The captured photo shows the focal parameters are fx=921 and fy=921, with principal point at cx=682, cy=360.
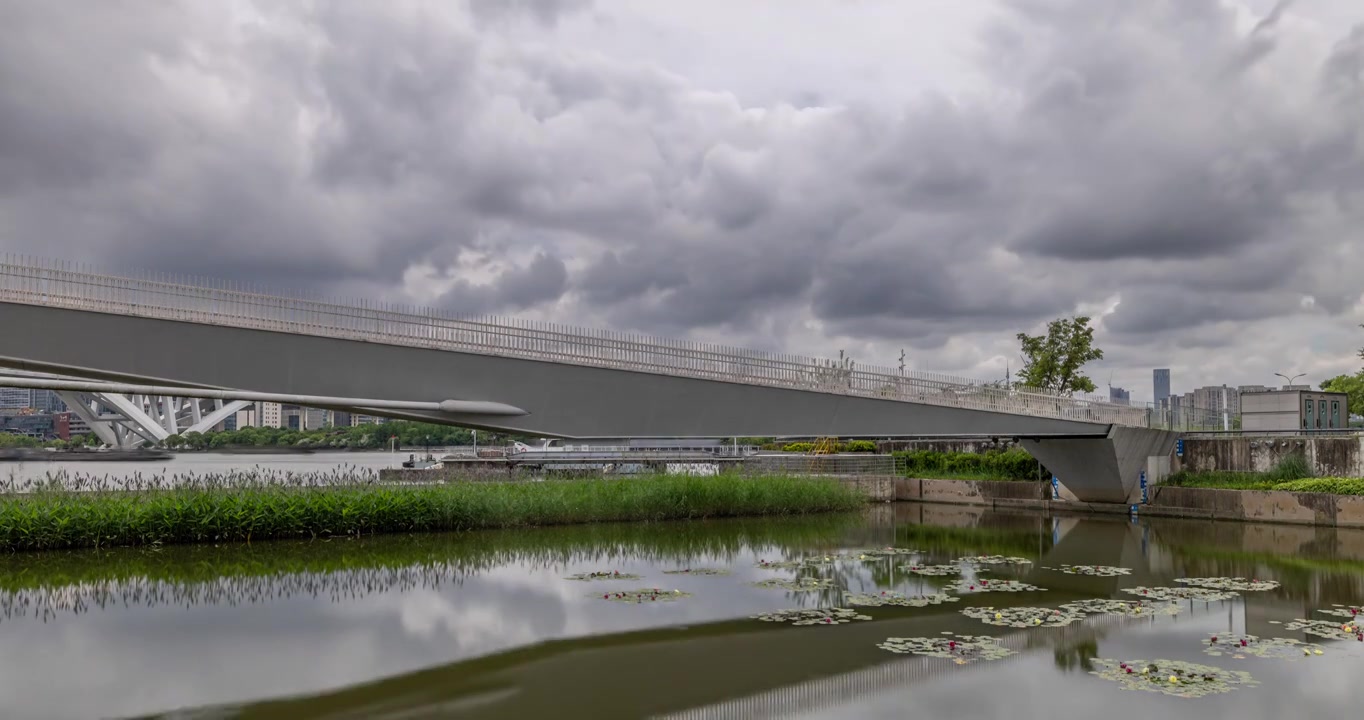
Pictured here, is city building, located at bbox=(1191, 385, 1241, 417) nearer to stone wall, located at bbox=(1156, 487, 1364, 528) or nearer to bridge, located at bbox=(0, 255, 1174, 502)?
stone wall, located at bbox=(1156, 487, 1364, 528)

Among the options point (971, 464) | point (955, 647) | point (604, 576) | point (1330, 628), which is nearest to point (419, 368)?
point (604, 576)

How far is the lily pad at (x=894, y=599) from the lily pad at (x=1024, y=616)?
70 cm

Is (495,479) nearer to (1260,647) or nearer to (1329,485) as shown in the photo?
(1260,647)

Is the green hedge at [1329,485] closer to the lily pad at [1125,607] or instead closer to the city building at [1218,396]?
the lily pad at [1125,607]

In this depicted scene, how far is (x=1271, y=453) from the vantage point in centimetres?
2470

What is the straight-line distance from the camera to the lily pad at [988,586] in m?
13.8

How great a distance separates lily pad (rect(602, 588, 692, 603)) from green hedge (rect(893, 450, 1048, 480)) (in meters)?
20.6

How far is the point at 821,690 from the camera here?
8.63 metres

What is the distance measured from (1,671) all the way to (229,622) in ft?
8.25

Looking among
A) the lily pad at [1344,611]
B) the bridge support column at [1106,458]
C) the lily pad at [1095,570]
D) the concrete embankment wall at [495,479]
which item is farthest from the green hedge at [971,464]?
the lily pad at [1344,611]

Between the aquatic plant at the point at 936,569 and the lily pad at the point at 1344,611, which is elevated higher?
the lily pad at the point at 1344,611

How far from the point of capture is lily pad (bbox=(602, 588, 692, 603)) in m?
12.8

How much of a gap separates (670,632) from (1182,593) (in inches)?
313

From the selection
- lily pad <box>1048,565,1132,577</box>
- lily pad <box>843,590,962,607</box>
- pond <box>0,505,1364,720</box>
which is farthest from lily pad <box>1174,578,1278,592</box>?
lily pad <box>843,590,962,607</box>
